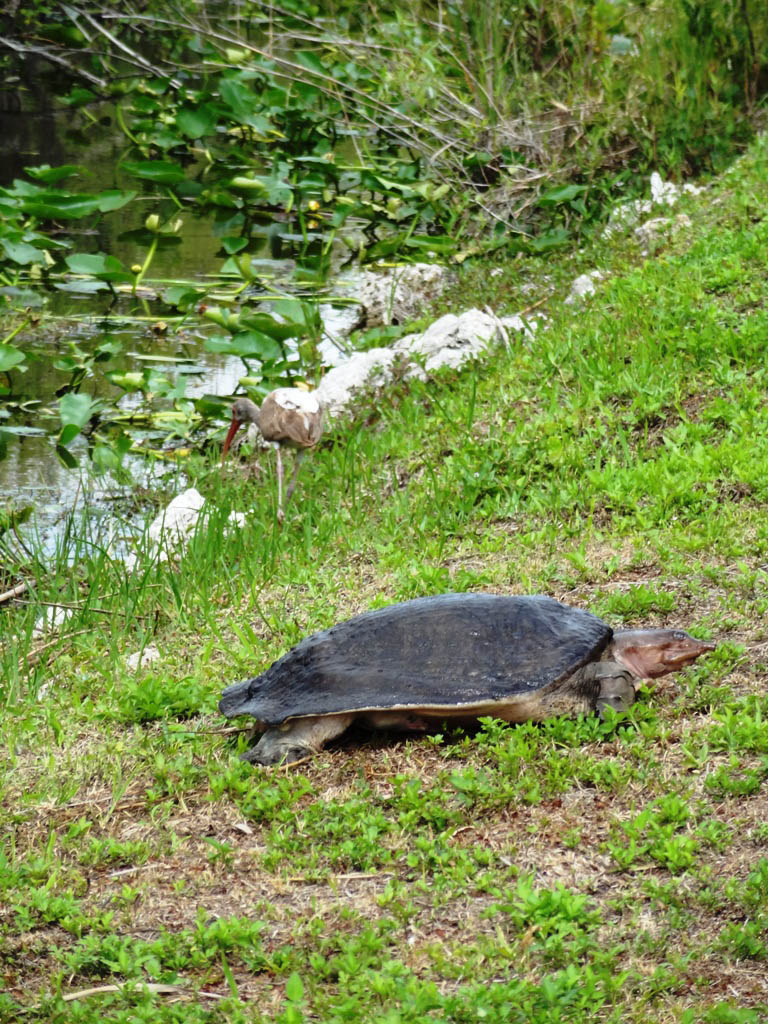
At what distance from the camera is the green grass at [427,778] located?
2688 millimetres

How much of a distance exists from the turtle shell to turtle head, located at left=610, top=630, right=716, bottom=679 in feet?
0.22

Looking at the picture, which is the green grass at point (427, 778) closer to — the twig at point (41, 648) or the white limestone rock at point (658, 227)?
the twig at point (41, 648)

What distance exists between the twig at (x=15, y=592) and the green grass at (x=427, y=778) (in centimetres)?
7

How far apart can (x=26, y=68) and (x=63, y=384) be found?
866 cm

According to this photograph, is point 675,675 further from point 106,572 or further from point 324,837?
point 106,572

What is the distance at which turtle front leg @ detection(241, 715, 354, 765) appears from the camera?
3.51 meters

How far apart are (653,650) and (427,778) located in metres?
0.78

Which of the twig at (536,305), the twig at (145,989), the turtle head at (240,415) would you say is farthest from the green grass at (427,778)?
the twig at (536,305)

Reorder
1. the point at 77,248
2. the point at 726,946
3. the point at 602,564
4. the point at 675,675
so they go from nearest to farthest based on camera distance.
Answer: the point at 726,946 < the point at 675,675 < the point at 602,564 < the point at 77,248

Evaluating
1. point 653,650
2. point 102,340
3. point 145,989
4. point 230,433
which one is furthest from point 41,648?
point 102,340

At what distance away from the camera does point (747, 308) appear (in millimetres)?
6402

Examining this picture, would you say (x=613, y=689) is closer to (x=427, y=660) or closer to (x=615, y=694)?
(x=615, y=694)

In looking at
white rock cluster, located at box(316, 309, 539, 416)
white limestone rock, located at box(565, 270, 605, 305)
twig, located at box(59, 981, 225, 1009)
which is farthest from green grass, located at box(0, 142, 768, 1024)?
white limestone rock, located at box(565, 270, 605, 305)

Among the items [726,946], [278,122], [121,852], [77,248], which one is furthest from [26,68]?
[726,946]
